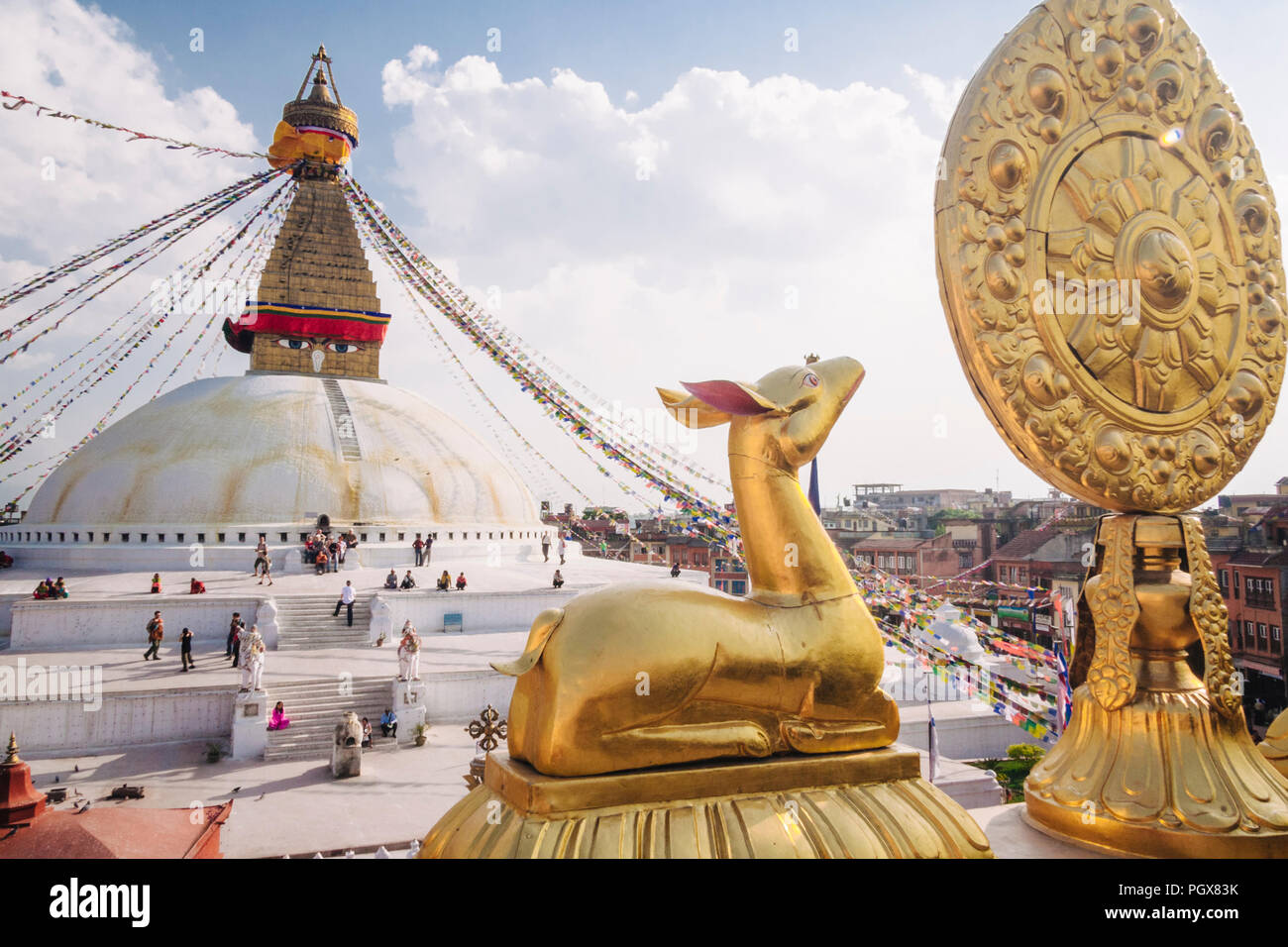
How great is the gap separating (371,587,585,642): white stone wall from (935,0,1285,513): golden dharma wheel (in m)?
12.5

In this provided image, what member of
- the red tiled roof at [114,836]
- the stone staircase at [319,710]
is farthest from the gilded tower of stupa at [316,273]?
the red tiled roof at [114,836]

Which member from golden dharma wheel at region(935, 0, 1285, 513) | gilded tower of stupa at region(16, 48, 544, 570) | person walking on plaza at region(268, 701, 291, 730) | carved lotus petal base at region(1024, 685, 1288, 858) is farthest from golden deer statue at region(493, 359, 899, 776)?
gilded tower of stupa at region(16, 48, 544, 570)

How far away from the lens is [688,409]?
2742 millimetres

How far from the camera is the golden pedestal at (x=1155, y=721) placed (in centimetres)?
311

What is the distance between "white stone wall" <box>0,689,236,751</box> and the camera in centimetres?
1030

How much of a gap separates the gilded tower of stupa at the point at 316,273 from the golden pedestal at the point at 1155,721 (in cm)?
2499

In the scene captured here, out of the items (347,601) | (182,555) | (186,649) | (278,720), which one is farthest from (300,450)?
(278,720)

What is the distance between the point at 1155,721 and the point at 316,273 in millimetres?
26066

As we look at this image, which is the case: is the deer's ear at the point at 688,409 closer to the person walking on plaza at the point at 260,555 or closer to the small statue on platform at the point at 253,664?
the small statue on platform at the point at 253,664

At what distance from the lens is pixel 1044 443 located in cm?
307

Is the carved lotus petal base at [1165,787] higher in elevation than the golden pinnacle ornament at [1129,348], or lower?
lower

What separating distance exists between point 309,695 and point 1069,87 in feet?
37.9

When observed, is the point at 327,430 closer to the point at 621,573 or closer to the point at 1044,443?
the point at 621,573
